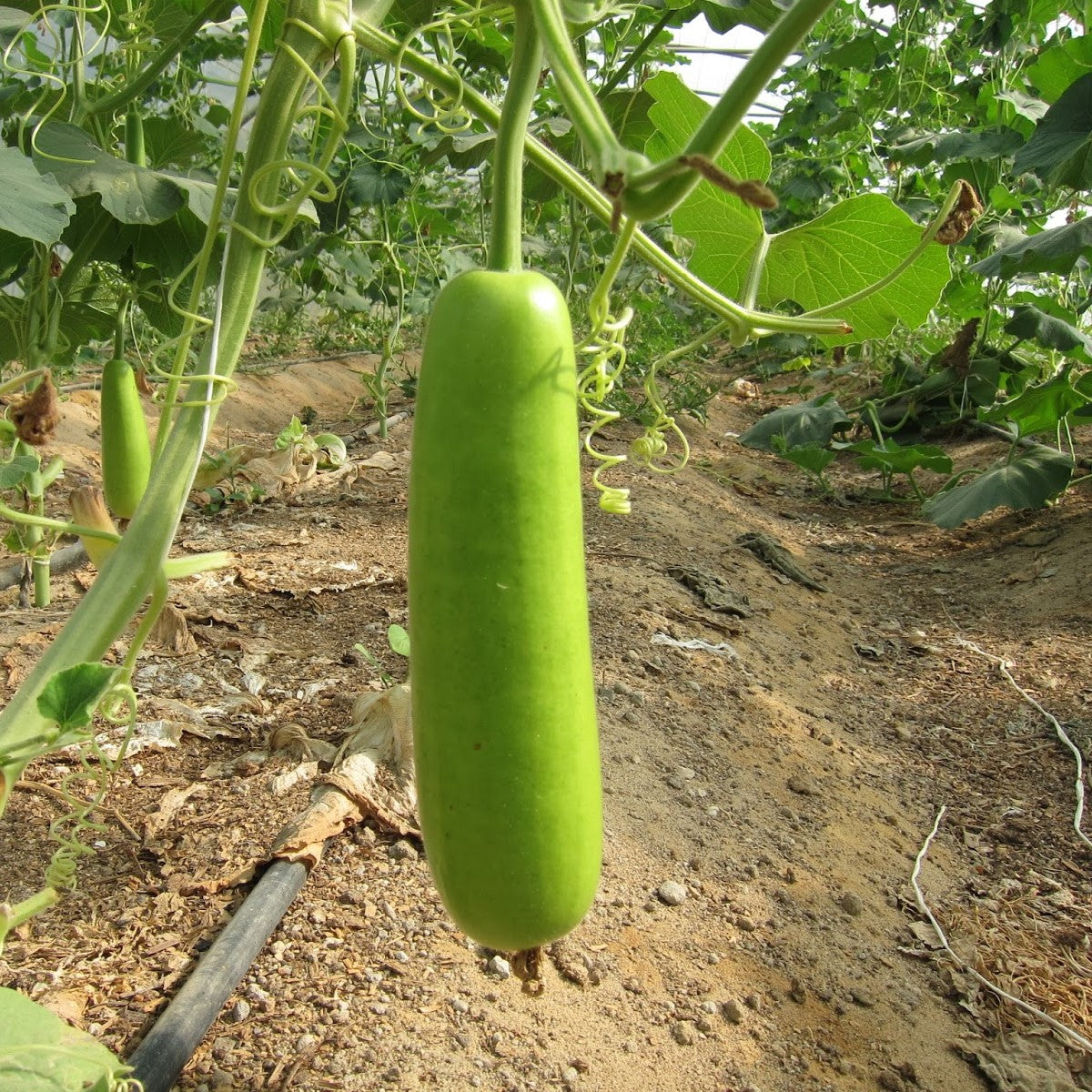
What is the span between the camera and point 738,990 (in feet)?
4.07

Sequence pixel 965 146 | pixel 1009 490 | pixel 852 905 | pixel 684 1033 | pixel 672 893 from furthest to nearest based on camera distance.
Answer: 1. pixel 965 146
2. pixel 1009 490
3. pixel 852 905
4. pixel 672 893
5. pixel 684 1033

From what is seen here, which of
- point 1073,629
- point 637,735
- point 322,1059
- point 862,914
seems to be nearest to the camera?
point 322,1059

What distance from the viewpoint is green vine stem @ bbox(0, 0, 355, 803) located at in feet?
2.14

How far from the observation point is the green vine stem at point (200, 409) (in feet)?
2.14

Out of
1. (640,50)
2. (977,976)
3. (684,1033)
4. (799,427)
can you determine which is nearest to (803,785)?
(977,976)

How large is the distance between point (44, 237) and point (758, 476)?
397 centimetres

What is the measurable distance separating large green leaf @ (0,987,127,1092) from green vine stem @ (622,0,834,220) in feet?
2.28

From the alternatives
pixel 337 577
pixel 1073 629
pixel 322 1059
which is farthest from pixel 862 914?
pixel 1073 629

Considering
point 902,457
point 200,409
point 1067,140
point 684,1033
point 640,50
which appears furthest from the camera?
point 902,457

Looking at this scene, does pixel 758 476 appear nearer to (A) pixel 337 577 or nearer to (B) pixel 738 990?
(A) pixel 337 577

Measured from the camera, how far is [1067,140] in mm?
2881

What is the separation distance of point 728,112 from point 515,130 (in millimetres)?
165

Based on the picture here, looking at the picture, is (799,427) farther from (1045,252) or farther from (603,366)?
(603,366)

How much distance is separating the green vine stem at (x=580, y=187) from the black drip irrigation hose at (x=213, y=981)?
2.71ft
